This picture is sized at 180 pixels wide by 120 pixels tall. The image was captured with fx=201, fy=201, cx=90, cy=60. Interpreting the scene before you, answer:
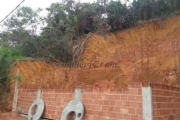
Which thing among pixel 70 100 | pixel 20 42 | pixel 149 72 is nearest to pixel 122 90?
pixel 70 100

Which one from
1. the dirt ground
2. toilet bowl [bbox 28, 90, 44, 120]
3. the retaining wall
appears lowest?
the dirt ground

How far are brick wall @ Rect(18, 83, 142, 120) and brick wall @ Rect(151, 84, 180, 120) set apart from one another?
8.6 inches

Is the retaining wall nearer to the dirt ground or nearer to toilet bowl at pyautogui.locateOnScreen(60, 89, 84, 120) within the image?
toilet bowl at pyautogui.locateOnScreen(60, 89, 84, 120)

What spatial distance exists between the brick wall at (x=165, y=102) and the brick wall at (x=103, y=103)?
0.22 meters

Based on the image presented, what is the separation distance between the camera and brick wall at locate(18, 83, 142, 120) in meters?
3.10

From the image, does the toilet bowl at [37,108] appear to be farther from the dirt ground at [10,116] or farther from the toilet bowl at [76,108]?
the toilet bowl at [76,108]

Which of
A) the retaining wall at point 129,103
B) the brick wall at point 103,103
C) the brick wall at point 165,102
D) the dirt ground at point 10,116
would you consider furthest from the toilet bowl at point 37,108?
the brick wall at point 165,102

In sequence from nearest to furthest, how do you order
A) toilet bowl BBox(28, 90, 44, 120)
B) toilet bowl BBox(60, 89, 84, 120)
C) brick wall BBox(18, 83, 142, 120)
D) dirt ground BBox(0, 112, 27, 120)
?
brick wall BBox(18, 83, 142, 120) → toilet bowl BBox(60, 89, 84, 120) → toilet bowl BBox(28, 90, 44, 120) → dirt ground BBox(0, 112, 27, 120)

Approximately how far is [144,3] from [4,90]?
292 inches

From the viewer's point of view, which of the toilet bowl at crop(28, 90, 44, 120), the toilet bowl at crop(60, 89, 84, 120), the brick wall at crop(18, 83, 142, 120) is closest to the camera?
the brick wall at crop(18, 83, 142, 120)

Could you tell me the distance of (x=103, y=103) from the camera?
361 cm

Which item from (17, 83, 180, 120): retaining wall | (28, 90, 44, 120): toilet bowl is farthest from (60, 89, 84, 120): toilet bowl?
(28, 90, 44, 120): toilet bowl

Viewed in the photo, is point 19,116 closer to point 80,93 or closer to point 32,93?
point 32,93

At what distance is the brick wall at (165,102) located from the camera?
293 centimetres
